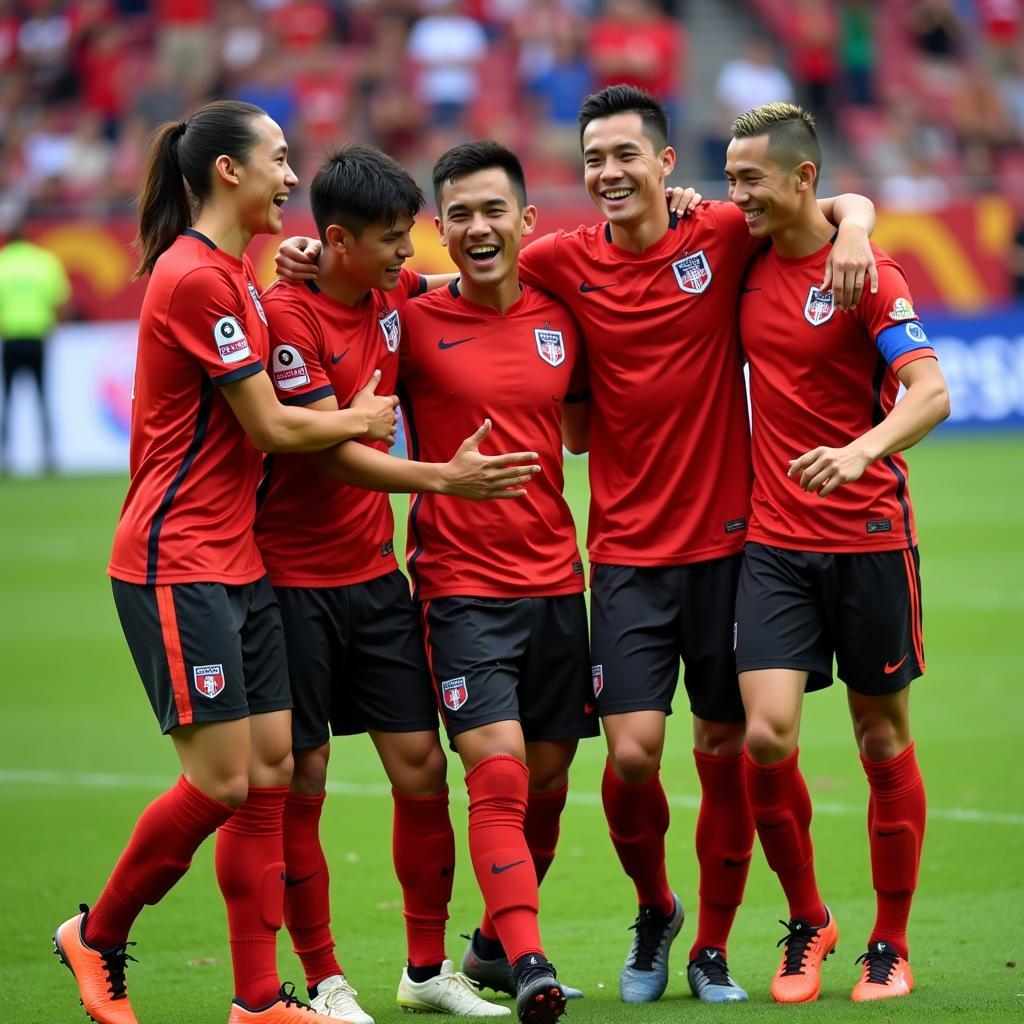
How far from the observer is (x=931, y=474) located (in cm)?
1673

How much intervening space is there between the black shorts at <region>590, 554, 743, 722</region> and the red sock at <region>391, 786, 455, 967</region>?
57 cm

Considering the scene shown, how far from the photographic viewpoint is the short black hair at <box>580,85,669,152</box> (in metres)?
5.33

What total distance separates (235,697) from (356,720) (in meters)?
0.61

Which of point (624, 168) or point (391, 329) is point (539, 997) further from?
point (624, 168)

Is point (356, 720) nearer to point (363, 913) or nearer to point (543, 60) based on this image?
point (363, 913)

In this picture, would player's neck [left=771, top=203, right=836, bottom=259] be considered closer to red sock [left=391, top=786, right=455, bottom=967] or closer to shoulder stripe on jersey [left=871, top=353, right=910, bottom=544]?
shoulder stripe on jersey [left=871, top=353, right=910, bottom=544]

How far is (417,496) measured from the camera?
205 inches

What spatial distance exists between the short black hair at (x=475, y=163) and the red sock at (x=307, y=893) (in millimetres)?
1788

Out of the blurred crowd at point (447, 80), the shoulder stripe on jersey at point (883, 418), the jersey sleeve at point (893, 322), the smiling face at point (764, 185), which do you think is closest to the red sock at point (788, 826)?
the shoulder stripe on jersey at point (883, 418)

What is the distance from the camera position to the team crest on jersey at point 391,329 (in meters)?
5.06

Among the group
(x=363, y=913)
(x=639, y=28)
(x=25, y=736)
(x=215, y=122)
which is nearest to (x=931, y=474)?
(x=639, y=28)

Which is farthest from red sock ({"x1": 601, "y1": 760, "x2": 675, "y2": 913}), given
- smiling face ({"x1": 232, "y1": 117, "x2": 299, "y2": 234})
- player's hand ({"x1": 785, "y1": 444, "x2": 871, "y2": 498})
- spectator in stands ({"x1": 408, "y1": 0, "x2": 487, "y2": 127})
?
spectator in stands ({"x1": 408, "y1": 0, "x2": 487, "y2": 127})

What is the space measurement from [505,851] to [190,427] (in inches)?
54.4

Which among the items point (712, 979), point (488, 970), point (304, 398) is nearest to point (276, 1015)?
point (488, 970)
